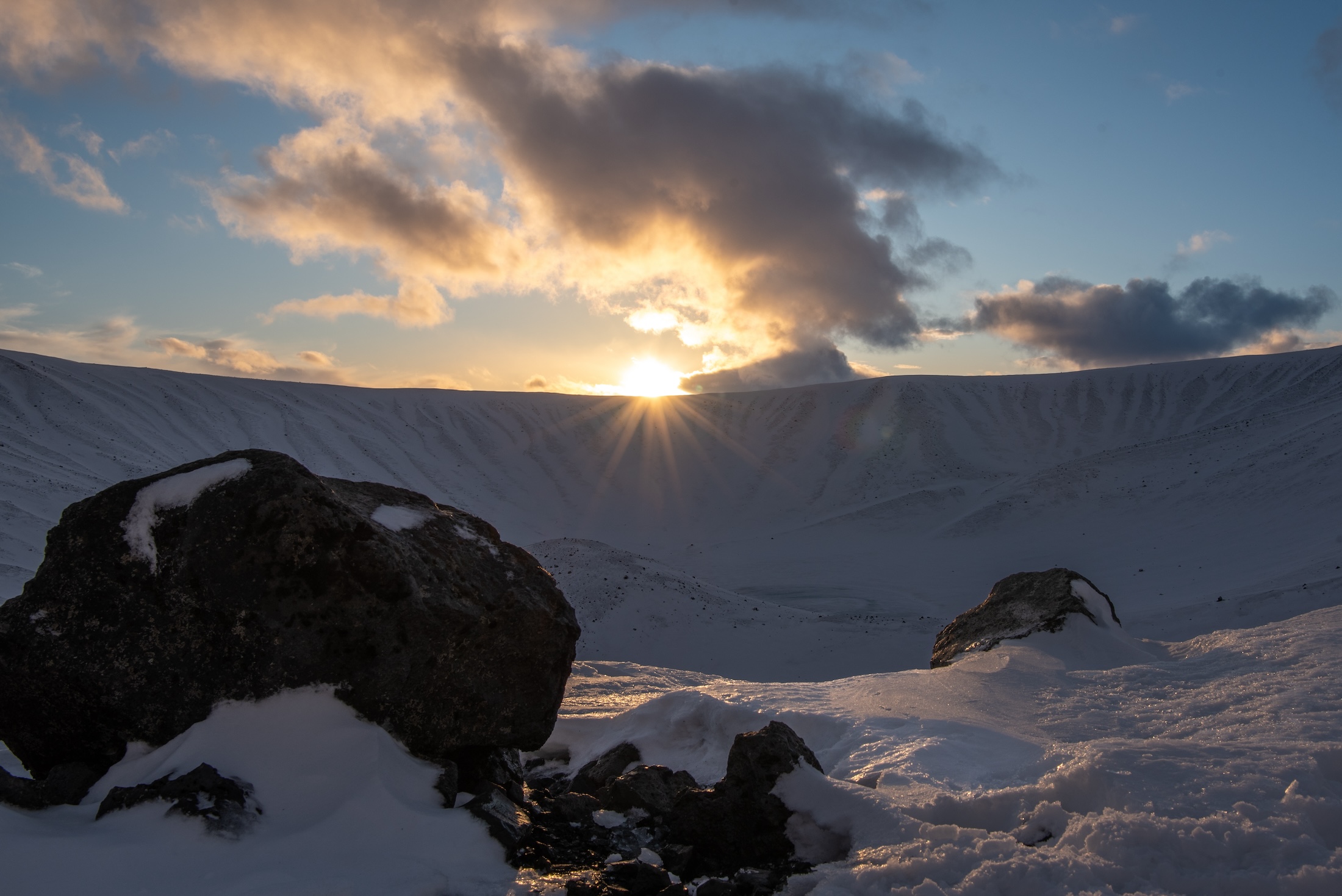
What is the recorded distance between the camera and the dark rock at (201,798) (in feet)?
11.4

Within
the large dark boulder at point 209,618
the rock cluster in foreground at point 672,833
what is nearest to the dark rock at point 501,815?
the rock cluster in foreground at point 672,833

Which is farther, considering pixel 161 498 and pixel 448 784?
pixel 161 498

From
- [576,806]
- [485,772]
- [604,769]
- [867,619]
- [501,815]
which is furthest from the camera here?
[867,619]

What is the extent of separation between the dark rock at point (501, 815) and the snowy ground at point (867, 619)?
92 mm

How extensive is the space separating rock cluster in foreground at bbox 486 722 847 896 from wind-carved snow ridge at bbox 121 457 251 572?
233cm

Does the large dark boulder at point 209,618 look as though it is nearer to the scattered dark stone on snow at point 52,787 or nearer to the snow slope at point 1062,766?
the scattered dark stone on snow at point 52,787

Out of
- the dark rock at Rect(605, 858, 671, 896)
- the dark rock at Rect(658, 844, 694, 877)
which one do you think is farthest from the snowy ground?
the dark rock at Rect(658, 844, 694, 877)

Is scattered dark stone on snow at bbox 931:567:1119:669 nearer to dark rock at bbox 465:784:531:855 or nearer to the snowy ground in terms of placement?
the snowy ground

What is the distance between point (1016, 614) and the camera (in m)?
9.24

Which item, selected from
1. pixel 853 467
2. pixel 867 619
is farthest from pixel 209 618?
pixel 853 467

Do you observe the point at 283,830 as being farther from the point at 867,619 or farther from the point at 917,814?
the point at 867,619

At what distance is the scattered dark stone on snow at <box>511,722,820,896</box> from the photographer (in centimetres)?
367

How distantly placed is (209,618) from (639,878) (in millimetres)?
2722

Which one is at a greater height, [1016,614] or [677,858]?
[1016,614]
